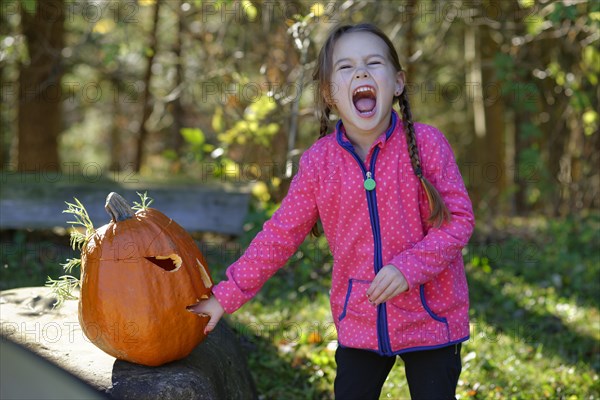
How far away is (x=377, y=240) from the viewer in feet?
9.75

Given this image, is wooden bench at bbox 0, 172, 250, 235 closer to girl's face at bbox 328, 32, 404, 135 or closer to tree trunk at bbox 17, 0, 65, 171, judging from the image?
tree trunk at bbox 17, 0, 65, 171

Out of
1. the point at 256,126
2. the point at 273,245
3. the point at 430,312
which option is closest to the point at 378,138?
the point at 273,245

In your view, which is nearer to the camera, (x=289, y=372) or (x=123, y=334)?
(x=123, y=334)

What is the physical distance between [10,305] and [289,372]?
1.50m

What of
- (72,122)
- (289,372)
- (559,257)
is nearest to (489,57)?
(559,257)

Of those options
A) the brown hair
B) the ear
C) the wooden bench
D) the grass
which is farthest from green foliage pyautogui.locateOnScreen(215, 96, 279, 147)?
the ear

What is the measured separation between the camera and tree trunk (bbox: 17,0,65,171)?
8.15 meters

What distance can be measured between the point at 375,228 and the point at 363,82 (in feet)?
1.84

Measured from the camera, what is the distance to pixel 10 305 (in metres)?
3.57

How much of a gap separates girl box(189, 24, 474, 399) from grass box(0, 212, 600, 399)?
999 millimetres

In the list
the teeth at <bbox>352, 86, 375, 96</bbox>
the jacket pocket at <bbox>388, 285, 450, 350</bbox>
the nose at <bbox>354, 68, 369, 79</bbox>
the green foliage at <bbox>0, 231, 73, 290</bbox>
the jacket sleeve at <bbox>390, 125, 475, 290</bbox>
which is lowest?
the green foliage at <bbox>0, 231, 73, 290</bbox>

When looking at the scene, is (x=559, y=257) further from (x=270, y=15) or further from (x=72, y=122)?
(x=72, y=122)

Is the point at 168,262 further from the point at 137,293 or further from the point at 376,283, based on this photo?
the point at 376,283

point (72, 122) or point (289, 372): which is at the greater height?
point (72, 122)
